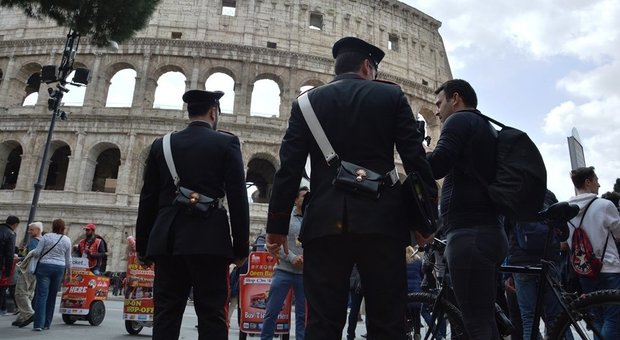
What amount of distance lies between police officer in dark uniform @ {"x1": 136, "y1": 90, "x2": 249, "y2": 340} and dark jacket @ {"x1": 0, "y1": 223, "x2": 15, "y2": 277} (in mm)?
5993

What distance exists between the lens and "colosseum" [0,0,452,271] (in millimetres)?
24578

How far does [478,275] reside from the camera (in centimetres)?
291

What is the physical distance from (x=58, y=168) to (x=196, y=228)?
1139 inches

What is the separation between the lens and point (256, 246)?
7094mm

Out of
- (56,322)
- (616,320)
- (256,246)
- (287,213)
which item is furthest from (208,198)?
(56,322)

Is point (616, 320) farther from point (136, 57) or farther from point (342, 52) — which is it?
point (136, 57)

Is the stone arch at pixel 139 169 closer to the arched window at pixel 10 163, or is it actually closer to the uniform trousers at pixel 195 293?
the arched window at pixel 10 163

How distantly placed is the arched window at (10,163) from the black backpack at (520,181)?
1163 inches

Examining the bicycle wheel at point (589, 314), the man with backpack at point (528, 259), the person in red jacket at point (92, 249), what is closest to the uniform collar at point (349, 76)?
the bicycle wheel at point (589, 314)

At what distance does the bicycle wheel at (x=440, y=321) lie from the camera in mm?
3359

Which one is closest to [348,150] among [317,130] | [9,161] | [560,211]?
[317,130]

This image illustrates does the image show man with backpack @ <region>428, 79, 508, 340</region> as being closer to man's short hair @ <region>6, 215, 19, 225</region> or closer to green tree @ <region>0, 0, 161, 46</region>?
green tree @ <region>0, 0, 161, 46</region>

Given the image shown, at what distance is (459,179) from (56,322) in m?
7.84

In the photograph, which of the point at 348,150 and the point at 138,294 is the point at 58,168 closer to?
the point at 138,294
